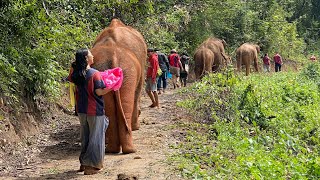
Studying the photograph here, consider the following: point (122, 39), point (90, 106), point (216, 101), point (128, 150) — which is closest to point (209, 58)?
point (216, 101)

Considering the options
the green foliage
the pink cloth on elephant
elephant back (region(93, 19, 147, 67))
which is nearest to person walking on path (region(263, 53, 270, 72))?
the green foliage

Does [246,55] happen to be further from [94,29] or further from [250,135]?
[250,135]

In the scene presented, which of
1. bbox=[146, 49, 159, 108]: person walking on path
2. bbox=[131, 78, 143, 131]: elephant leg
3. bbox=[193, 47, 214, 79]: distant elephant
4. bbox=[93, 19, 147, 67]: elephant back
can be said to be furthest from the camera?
bbox=[193, 47, 214, 79]: distant elephant

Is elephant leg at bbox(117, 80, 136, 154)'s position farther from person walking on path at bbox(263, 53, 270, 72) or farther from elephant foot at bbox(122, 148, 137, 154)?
person walking on path at bbox(263, 53, 270, 72)

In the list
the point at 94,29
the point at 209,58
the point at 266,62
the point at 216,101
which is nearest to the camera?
the point at 216,101

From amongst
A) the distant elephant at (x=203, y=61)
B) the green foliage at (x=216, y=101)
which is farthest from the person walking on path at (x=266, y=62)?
the green foliage at (x=216, y=101)

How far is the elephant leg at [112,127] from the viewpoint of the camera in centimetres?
804

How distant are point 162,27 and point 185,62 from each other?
65.0 inches

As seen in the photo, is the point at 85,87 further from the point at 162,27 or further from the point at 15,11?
the point at 162,27

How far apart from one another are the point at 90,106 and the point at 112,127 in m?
1.31

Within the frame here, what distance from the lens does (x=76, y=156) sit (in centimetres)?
833

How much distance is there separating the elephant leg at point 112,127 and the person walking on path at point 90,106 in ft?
3.50

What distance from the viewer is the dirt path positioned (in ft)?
22.6

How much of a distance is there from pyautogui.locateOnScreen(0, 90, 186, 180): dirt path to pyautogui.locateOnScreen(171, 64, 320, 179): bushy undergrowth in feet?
1.22
